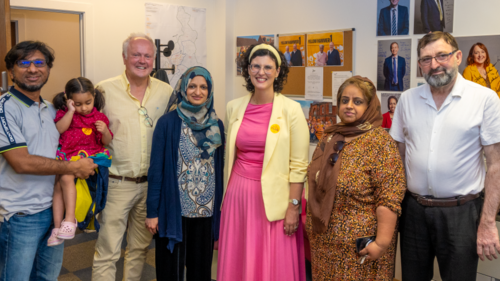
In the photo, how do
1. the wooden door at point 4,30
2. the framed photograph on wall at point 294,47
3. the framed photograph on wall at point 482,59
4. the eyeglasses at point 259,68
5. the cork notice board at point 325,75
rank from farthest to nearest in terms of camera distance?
the framed photograph on wall at point 294,47 → the cork notice board at point 325,75 → the framed photograph on wall at point 482,59 → the wooden door at point 4,30 → the eyeglasses at point 259,68

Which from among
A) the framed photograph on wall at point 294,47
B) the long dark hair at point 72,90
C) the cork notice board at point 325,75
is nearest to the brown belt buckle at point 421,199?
the long dark hair at point 72,90

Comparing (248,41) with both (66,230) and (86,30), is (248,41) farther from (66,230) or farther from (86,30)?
(66,230)

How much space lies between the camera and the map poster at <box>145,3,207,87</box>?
4.65 meters

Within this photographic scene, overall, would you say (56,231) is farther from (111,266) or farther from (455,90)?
(455,90)

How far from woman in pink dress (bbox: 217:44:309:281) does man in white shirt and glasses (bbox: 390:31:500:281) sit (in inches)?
26.1

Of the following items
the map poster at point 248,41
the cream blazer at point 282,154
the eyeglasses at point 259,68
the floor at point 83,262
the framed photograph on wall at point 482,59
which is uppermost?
the map poster at point 248,41

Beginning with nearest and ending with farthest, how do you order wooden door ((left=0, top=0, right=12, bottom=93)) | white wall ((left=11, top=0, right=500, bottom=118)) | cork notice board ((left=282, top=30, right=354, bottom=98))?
wooden door ((left=0, top=0, right=12, bottom=93))
white wall ((left=11, top=0, right=500, bottom=118))
cork notice board ((left=282, top=30, right=354, bottom=98))

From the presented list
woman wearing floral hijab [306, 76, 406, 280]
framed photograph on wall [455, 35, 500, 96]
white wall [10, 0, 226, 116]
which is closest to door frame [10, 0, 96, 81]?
white wall [10, 0, 226, 116]

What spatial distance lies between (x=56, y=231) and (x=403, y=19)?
120 inches

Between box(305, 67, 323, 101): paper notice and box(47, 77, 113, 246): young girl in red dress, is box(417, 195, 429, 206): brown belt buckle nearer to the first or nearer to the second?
box(47, 77, 113, 246): young girl in red dress

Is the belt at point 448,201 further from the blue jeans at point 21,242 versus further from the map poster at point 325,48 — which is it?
the map poster at point 325,48

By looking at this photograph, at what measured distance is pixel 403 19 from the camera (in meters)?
3.51

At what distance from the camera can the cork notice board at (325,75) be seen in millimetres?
3963

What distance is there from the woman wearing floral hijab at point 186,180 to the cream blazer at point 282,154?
0.64 feet
